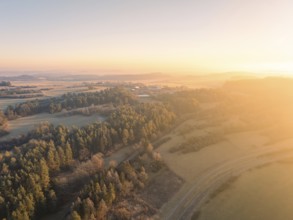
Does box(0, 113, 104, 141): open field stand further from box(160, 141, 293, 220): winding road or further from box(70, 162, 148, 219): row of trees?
box(160, 141, 293, 220): winding road

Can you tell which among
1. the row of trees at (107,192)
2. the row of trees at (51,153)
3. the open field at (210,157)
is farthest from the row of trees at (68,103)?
the row of trees at (107,192)

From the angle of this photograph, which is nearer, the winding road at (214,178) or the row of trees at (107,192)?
the row of trees at (107,192)

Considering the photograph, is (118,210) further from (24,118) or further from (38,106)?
(38,106)

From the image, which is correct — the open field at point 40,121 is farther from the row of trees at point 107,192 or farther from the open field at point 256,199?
the open field at point 256,199

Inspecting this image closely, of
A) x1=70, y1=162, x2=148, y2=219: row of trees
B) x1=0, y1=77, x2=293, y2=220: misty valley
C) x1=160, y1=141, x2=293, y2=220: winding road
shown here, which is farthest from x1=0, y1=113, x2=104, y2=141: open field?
x1=160, y1=141, x2=293, y2=220: winding road

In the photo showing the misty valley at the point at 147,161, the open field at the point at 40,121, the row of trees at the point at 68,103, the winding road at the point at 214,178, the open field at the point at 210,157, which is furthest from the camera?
the row of trees at the point at 68,103
